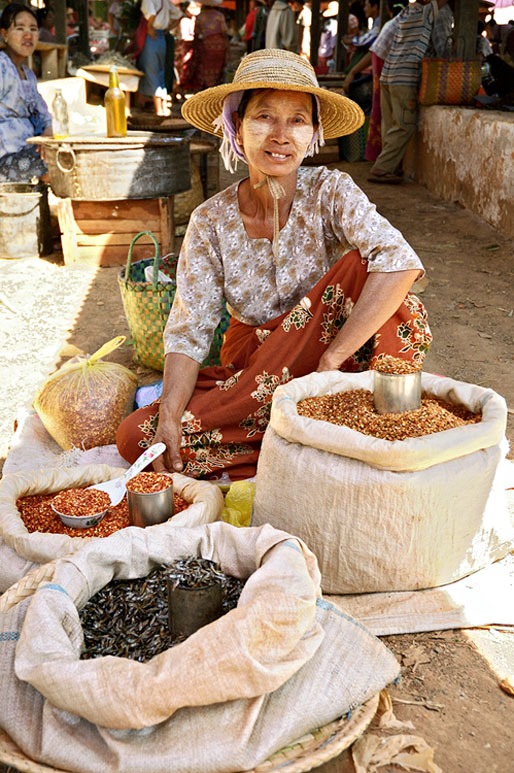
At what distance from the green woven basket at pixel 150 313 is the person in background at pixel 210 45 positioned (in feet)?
24.6

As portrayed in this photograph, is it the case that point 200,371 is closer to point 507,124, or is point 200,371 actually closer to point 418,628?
point 418,628

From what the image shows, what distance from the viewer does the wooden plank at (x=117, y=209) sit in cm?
535

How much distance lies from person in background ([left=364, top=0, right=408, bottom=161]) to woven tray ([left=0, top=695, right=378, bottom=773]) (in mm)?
7355

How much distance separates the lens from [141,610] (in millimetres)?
1716

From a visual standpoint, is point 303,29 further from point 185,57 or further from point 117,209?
point 117,209

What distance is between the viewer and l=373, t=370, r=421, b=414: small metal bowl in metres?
1.97

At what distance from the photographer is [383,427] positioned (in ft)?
6.37

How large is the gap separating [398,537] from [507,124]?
4.61 meters

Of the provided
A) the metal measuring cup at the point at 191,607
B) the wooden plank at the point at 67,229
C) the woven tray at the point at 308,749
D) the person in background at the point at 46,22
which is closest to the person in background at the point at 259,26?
the person in background at the point at 46,22

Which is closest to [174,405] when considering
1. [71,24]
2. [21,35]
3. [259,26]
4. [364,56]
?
[21,35]

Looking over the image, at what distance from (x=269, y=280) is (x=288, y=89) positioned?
0.61m

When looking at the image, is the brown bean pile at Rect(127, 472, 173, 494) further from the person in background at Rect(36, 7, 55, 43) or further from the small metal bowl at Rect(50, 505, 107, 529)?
the person in background at Rect(36, 7, 55, 43)

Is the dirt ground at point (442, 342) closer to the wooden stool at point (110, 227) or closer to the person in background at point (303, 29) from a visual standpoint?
the wooden stool at point (110, 227)

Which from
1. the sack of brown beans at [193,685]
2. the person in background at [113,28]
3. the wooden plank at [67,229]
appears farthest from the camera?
the person in background at [113,28]
